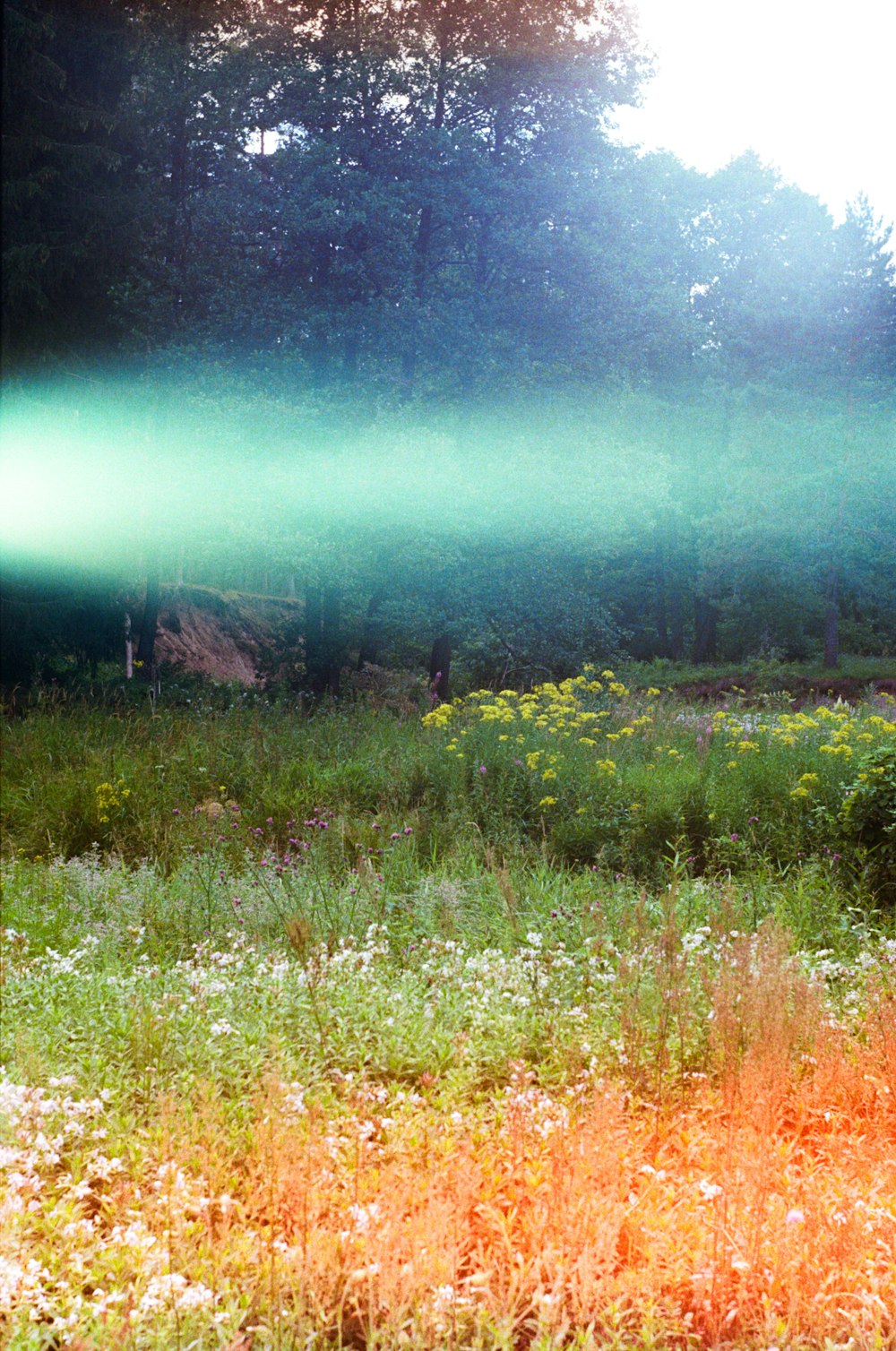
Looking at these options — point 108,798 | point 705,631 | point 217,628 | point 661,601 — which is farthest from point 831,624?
point 108,798

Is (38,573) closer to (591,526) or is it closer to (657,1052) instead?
(591,526)

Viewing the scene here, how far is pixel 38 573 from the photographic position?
11922 millimetres

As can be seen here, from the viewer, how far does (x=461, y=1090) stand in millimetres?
2949

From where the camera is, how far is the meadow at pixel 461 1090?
86.7 inches

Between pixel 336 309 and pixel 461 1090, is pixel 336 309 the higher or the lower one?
the higher one

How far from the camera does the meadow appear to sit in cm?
220

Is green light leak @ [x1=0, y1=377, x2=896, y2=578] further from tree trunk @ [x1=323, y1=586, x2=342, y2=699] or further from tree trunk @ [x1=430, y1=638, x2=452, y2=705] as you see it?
tree trunk @ [x1=430, y1=638, x2=452, y2=705]

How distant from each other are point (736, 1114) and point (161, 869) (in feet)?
12.3

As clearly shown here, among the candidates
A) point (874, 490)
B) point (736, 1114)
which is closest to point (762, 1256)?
point (736, 1114)

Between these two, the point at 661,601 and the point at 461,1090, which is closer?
the point at 461,1090

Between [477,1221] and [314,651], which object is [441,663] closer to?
[314,651]

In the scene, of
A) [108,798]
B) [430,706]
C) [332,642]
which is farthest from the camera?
[332,642]

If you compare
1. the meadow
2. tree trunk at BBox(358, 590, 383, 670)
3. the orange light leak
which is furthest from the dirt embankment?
→ the orange light leak

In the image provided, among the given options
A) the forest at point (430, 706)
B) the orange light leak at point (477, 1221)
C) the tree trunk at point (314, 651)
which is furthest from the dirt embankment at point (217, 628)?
the orange light leak at point (477, 1221)
